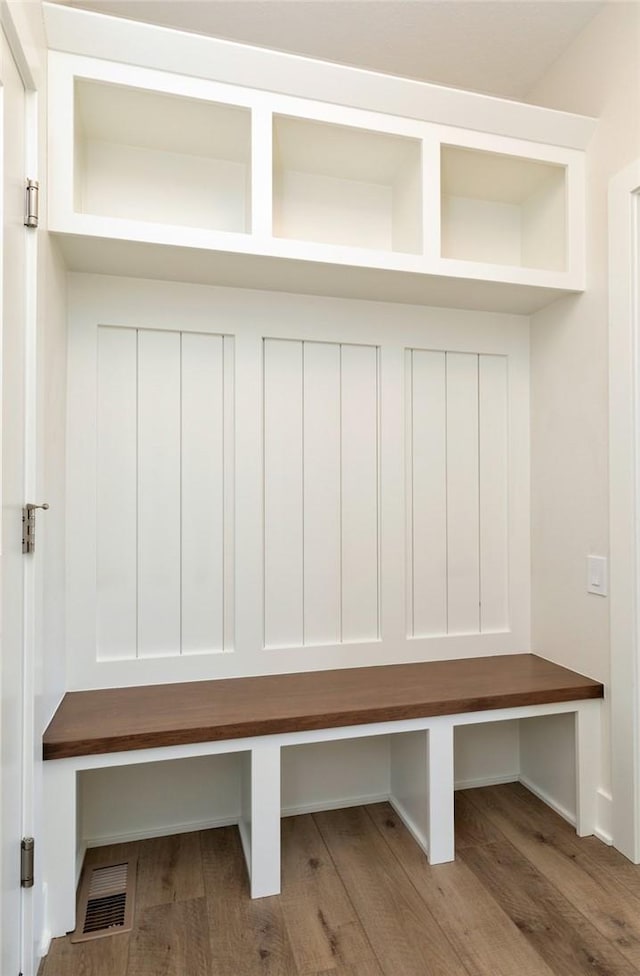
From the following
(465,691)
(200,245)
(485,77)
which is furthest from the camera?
(485,77)

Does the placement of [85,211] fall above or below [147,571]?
above

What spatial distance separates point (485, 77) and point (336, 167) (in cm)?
73

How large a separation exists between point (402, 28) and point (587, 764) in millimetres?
2621

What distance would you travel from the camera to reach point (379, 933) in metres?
1.50

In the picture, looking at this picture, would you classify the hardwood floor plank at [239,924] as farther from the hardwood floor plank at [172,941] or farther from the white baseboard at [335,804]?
the white baseboard at [335,804]

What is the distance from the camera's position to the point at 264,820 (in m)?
1.65

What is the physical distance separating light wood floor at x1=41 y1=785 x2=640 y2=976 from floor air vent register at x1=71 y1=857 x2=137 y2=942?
1.2 inches

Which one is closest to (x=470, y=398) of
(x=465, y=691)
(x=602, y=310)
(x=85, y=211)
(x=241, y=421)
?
(x=602, y=310)

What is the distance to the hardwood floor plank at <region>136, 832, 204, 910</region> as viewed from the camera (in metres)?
1.65

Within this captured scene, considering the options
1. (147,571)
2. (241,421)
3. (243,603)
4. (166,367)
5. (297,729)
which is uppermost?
(166,367)

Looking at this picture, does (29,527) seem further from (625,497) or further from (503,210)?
(503,210)

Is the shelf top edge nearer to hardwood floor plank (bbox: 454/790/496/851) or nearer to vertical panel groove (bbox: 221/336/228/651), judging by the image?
vertical panel groove (bbox: 221/336/228/651)

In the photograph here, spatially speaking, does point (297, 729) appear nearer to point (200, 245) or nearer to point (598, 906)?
point (598, 906)

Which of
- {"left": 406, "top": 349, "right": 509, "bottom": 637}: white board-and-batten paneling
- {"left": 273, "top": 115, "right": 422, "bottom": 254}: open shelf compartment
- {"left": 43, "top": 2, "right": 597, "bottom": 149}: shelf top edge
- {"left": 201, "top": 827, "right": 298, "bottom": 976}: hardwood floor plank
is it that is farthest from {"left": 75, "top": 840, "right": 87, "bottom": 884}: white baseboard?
{"left": 43, "top": 2, "right": 597, "bottom": 149}: shelf top edge
